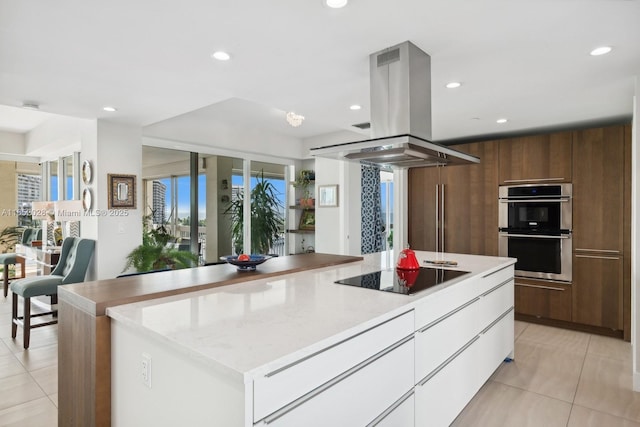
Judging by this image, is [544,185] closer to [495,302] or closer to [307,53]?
[495,302]

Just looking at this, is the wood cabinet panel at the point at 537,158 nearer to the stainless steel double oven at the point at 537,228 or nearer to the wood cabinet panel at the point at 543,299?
the stainless steel double oven at the point at 537,228

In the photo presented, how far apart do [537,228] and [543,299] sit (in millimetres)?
809

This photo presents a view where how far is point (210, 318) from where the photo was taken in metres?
1.39

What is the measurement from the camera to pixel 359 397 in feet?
4.43

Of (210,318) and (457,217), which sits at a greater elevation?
(457,217)

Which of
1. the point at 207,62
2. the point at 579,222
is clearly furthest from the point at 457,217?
the point at 207,62

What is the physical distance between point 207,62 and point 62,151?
167 inches

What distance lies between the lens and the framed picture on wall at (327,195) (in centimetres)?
546

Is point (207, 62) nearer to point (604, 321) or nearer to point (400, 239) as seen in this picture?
point (400, 239)

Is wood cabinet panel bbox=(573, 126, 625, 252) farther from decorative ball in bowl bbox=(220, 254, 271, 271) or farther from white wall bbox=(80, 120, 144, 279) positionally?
white wall bbox=(80, 120, 144, 279)

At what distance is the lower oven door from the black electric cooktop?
2.27m

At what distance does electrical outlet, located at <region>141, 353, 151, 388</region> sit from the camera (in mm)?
1303

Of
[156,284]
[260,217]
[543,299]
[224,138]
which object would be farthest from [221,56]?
[543,299]

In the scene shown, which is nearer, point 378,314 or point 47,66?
point 378,314
